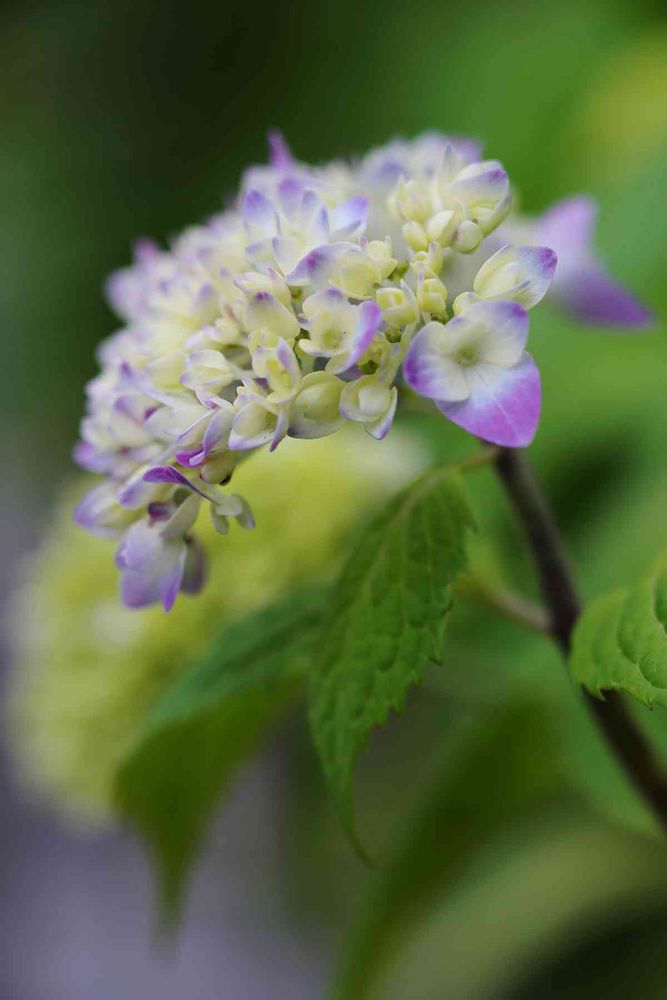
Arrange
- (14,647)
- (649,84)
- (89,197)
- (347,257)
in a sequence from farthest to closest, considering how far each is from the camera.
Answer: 1. (89,197)
2. (649,84)
3. (14,647)
4. (347,257)

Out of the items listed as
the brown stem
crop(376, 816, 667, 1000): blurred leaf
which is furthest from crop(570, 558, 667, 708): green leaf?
crop(376, 816, 667, 1000): blurred leaf

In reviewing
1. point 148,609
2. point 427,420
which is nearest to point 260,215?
point 148,609

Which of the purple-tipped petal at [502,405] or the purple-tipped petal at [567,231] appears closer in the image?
the purple-tipped petal at [502,405]

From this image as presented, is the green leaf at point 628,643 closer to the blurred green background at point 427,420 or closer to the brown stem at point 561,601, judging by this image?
the brown stem at point 561,601

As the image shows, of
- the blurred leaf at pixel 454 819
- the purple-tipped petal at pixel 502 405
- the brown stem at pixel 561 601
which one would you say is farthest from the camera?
the blurred leaf at pixel 454 819

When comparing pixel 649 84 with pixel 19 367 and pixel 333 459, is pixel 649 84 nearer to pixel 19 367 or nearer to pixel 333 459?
pixel 333 459

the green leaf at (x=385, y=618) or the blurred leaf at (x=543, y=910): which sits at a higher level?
the green leaf at (x=385, y=618)

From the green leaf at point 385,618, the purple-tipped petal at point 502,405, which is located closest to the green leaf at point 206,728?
the green leaf at point 385,618

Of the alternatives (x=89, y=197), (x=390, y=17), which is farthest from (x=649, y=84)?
(x=89, y=197)
